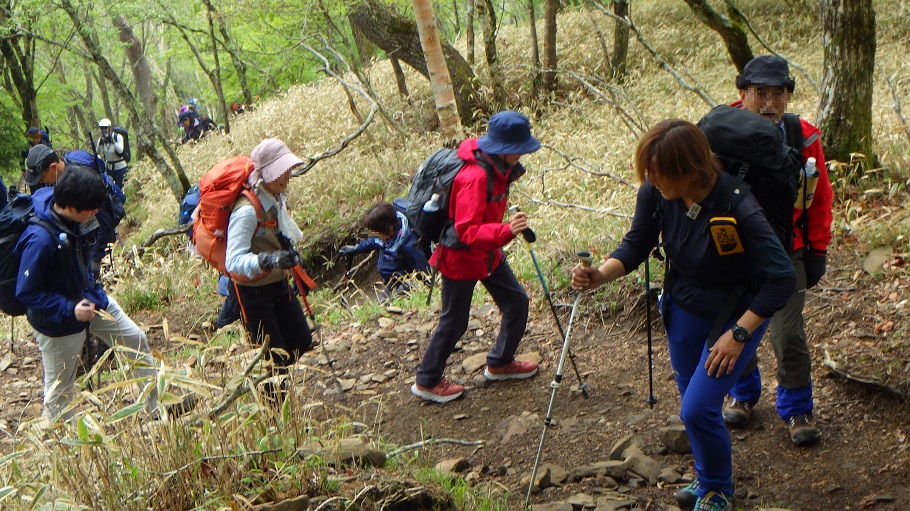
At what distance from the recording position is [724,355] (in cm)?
327

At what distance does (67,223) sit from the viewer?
508 centimetres

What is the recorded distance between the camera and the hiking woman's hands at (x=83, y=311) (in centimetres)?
500

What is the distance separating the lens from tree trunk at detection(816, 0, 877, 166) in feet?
21.2

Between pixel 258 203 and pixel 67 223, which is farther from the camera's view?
pixel 67 223

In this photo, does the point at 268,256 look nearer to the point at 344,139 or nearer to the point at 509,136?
the point at 509,136

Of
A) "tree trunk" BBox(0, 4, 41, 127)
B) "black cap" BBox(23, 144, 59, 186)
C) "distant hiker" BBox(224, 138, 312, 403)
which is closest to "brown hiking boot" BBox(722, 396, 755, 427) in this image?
"distant hiker" BBox(224, 138, 312, 403)

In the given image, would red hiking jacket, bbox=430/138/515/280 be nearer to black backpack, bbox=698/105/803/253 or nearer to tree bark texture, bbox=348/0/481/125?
black backpack, bbox=698/105/803/253

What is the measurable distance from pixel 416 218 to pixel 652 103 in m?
7.65

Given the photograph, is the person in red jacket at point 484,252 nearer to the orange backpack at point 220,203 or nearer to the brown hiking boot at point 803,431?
the orange backpack at point 220,203

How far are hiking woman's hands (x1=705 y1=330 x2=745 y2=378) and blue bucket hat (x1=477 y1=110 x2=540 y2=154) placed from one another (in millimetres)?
1978

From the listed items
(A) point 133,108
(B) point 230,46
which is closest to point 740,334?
(A) point 133,108

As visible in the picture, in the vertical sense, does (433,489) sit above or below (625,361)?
above

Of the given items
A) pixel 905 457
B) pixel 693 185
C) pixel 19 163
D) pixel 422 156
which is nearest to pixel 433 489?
pixel 693 185

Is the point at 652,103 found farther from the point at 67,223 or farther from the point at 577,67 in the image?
the point at 67,223
